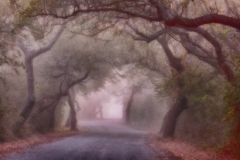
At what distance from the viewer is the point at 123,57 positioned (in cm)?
2350

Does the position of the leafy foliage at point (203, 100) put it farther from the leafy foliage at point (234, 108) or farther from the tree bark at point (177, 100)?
the leafy foliage at point (234, 108)

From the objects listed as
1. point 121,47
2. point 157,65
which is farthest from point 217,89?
point 121,47

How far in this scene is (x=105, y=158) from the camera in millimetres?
11273

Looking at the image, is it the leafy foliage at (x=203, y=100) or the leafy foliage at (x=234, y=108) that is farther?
the leafy foliage at (x=203, y=100)

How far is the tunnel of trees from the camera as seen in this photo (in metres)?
11.4

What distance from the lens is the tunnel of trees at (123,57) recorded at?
11414 mm

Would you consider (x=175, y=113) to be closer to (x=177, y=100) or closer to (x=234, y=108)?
(x=177, y=100)

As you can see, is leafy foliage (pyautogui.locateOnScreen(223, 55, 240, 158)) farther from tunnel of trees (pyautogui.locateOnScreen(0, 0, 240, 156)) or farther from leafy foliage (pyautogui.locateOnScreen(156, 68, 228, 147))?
leafy foliage (pyautogui.locateOnScreen(156, 68, 228, 147))

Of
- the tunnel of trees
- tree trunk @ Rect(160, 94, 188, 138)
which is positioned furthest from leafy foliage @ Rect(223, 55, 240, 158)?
tree trunk @ Rect(160, 94, 188, 138)

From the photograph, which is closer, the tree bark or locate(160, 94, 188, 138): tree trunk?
the tree bark

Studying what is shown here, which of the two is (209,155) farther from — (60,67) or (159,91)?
(60,67)

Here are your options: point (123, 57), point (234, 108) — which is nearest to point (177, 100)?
point (123, 57)

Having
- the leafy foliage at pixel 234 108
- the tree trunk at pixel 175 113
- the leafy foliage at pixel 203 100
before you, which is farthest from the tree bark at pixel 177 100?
the leafy foliage at pixel 234 108

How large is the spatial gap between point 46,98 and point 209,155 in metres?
12.7
